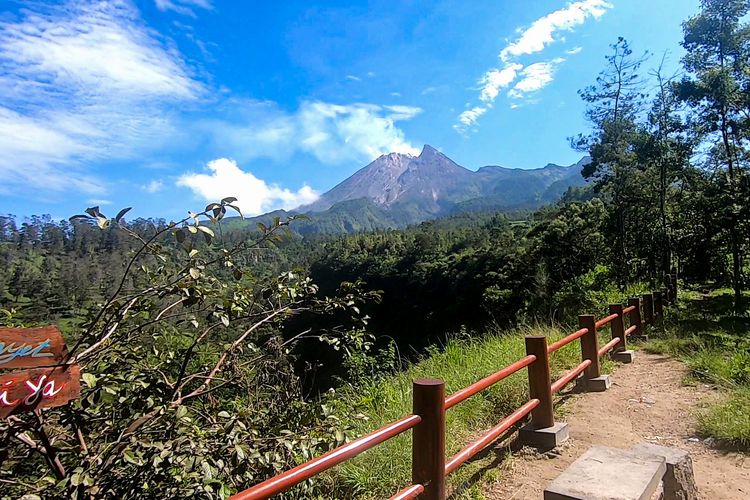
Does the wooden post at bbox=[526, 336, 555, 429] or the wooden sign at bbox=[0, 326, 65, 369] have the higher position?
the wooden sign at bbox=[0, 326, 65, 369]

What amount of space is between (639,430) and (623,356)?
2.31 metres

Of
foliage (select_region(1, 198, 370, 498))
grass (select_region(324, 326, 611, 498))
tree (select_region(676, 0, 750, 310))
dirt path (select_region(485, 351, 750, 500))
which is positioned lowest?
dirt path (select_region(485, 351, 750, 500))

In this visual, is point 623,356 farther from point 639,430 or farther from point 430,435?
point 430,435

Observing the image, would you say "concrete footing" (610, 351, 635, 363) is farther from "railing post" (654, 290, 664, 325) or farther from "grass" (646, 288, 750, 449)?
"railing post" (654, 290, 664, 325)

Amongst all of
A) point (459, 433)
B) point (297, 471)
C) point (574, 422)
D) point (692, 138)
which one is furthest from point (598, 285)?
point (297, 471)

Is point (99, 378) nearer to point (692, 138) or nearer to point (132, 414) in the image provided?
point (132, 414)

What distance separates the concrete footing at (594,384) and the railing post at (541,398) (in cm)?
158

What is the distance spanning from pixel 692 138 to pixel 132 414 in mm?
15057

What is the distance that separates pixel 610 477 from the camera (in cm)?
218

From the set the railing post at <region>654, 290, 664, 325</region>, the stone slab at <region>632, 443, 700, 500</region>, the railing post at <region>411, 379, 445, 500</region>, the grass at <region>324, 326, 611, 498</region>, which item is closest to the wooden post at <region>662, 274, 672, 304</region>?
the railing post at <region>654, 290, 664, 325</region>

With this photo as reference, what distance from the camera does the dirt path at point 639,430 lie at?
3.08 metres

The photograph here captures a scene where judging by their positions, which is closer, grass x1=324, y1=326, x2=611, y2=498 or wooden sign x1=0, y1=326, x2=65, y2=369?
wooden sign x1=0, y1=326, x2=65, y2=369

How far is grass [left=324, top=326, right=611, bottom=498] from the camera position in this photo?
121 inches

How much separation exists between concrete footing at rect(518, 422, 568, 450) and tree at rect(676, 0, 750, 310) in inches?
384
